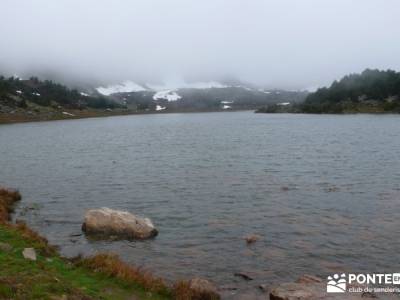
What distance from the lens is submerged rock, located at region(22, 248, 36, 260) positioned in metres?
18.3

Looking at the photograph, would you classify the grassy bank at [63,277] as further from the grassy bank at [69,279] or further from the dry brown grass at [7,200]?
the dry brown grass at [7,200]

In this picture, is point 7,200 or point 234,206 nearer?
point 234,206

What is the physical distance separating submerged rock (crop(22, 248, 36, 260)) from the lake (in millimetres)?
5007

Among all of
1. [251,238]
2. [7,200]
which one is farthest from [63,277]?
[7,200]

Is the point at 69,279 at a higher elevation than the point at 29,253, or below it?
below

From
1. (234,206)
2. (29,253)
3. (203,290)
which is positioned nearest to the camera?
(203,290)

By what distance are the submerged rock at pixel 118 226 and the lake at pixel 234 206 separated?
833 millimetres

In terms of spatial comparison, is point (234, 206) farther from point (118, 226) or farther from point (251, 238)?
point (118, 226)

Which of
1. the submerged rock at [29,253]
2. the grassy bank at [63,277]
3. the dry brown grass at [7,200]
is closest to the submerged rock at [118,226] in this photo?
the grassy bank at [63,277]

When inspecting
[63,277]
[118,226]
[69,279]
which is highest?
[63,277]

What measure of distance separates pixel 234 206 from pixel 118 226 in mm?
10615

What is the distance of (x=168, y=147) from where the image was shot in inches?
3184

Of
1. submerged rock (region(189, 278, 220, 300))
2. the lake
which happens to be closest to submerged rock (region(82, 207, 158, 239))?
the lake

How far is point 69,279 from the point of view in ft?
55.5
